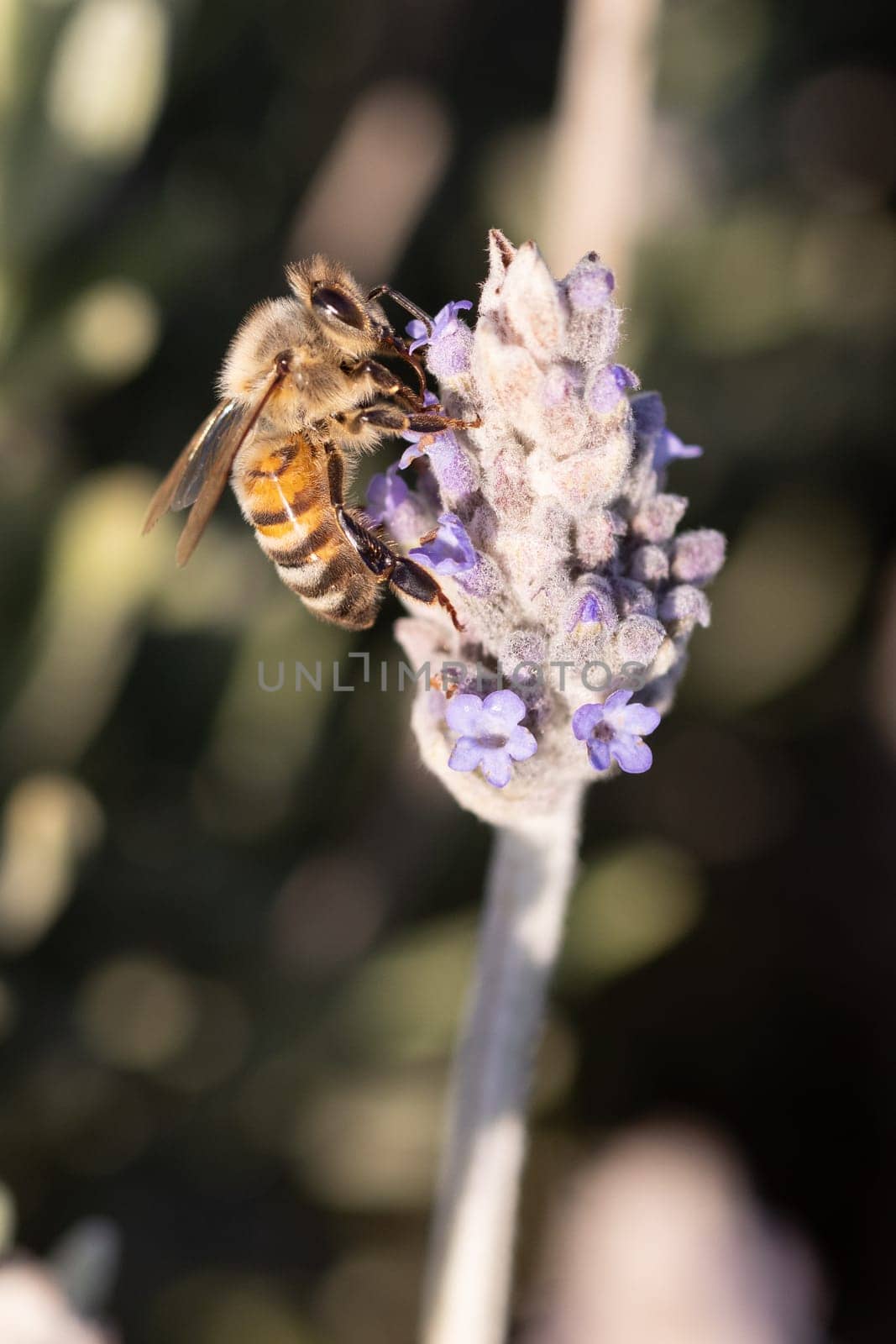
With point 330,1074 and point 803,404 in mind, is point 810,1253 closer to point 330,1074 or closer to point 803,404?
point 330,1074

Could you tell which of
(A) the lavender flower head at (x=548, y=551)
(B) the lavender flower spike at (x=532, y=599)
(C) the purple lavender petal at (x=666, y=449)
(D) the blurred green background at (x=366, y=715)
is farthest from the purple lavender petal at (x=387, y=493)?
(D) the blurred green background at (x=366, y=715)

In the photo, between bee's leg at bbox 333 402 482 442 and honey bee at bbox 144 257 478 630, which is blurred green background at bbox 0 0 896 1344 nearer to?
honey bee at bbox 144 257 478 630

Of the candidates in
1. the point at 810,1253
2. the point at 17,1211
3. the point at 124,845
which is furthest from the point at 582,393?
the point at 810,1253

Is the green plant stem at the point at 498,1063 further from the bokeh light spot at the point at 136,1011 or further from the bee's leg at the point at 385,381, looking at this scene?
the bokeh light spot at the point at 136,1011

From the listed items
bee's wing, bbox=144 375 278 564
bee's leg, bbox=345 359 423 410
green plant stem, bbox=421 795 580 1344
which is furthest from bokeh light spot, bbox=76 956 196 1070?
bee's leg, bbox=345 359 423 410

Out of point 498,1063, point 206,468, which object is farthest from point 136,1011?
point 206,468

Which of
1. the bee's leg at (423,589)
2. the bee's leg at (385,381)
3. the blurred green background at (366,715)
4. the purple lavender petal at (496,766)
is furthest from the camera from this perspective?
the blurred green background at (366,715)
